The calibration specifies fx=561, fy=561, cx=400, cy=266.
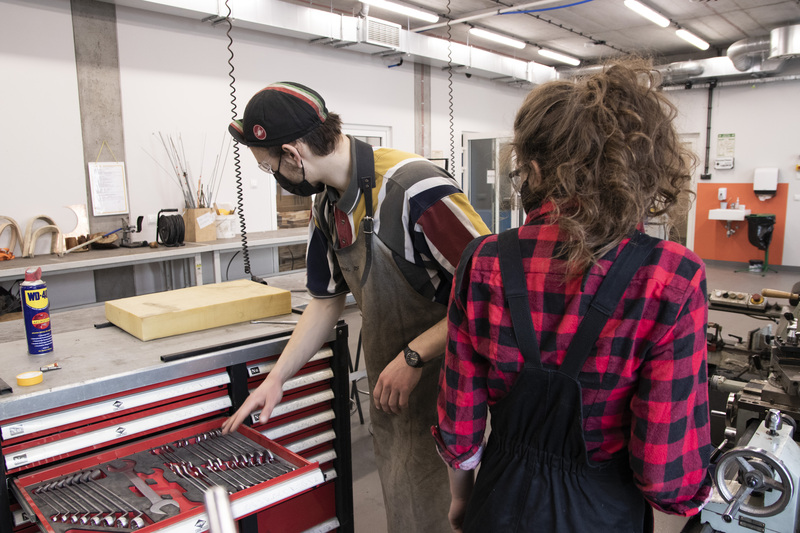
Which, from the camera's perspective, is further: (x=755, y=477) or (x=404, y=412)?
(x=404, y=412)

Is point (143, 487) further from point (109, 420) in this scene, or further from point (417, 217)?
point (417, 217)

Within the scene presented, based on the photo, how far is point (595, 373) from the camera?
780 mm

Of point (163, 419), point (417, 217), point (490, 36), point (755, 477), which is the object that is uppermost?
point (490, 36)

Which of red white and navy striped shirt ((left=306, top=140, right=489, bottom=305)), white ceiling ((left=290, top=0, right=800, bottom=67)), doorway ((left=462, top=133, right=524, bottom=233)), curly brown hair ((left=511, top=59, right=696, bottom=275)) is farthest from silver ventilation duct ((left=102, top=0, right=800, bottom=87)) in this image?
curly brown hair ((left=511, top=59, right=696, bottom=275))

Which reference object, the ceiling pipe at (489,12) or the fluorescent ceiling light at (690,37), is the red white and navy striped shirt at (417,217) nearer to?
the ceiling pipe at (489,12)

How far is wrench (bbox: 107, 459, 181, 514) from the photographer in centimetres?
98

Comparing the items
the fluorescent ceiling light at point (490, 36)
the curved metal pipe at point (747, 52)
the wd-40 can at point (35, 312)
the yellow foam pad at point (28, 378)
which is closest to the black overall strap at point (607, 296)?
the yellow foam pad at point (28, 378)

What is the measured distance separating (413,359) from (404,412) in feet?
0.70

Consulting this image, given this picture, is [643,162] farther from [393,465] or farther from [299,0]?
[299,0]

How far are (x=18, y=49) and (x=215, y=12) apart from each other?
4.50 ft

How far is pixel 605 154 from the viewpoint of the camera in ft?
2.52

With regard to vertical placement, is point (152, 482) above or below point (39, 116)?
below

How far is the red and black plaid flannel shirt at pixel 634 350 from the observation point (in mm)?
742

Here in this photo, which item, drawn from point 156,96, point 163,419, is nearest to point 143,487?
point 163,419
